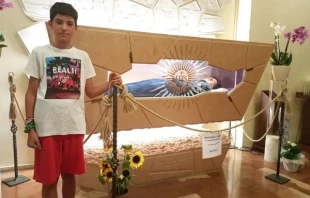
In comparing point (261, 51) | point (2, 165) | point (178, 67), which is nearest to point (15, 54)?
point (2, 165)

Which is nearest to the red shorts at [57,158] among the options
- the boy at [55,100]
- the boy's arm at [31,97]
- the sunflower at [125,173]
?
the boy at [55,100]

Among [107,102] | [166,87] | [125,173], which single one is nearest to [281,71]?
[166,87]

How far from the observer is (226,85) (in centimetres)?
236

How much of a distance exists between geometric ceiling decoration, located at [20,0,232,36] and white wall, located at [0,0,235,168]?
11cm

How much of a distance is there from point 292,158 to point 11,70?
100 inches

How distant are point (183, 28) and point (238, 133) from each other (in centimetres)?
136

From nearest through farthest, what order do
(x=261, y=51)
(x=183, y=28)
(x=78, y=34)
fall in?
(x=78, y=34)
(x=261, y=51)
(x=183, y=28)

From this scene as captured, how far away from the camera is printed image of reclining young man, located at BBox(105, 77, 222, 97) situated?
2000 mm

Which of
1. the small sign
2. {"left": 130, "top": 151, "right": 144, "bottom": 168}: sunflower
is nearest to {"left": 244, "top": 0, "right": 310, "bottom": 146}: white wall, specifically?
the small sign

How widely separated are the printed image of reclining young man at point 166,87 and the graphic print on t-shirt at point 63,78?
639 mm

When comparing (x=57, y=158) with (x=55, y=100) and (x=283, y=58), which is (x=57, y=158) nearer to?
(x=55, y=100)

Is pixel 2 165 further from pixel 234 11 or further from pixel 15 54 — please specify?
pixel 234 11

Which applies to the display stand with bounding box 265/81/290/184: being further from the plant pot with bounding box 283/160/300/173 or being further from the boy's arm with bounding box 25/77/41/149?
the boy's arm with bounding box 25/77/41/149

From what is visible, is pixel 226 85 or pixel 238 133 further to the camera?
pixel 238 133
